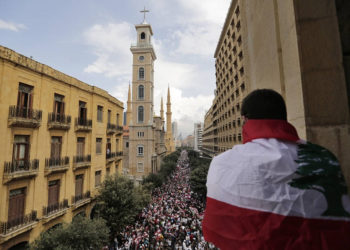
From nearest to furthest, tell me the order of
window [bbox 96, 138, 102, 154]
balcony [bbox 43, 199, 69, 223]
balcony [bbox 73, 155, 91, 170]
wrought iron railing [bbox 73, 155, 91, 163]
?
1. balcony [bbox 43, 199, 69, 223]
2. balcony [bbox 73, 155, 91, 170]
3. wrought iron railing [bbox 73, 155, 91, 163]
4. window [bbox 96, 138, 102, 154]

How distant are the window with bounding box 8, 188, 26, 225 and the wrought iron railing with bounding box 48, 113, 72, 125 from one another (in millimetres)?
4360

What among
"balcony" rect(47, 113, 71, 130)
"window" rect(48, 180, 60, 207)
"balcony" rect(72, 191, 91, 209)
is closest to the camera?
"window" rect(48, 180, 60, 207)

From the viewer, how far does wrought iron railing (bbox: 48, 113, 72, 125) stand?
39.2 feet

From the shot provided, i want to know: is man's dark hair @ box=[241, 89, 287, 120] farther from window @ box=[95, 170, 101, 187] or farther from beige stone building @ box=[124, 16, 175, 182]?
beige stone building @ box=[124, 16, 175, 182]

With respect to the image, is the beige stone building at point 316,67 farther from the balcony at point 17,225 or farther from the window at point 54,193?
the window at point 54,193

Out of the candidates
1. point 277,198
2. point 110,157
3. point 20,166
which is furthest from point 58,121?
point 277,198

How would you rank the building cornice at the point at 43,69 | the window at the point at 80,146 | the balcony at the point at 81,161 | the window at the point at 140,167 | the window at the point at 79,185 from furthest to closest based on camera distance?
the window at the point at 140,167, the window at the point at 80,146, the window at the point at 79,185, the balcony at the point at 81,161, the building cornice at the point at 43,69

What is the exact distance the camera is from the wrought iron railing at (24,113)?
9593mm

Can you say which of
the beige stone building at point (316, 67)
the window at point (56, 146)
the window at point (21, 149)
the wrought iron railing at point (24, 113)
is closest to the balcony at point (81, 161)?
the window at point (56, 146)

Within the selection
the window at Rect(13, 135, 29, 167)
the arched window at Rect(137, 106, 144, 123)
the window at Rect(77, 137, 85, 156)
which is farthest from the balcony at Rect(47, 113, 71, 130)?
the arched window at Rect(137, 106, 144, 123)

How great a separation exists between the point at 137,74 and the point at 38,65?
1265 inches

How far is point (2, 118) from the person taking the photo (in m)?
9.09

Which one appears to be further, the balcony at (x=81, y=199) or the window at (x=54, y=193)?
the balcony at (x=81, y=199)

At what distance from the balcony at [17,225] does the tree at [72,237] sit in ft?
4.78
